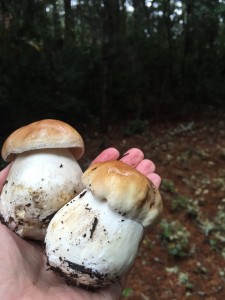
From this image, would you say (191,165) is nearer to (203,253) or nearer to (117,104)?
(203,253)

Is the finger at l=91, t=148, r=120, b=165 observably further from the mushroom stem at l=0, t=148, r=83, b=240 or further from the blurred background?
the blurred background

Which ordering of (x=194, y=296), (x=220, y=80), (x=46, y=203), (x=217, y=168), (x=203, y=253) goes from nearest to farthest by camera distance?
1. (x=46, y=203)
2. (x=194, y=296)
3. (x=203, y=253)
4. (x=217, y=168)
5. (x=220, y=80)

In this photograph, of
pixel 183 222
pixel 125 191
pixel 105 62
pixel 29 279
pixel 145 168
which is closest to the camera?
pixel 125 191

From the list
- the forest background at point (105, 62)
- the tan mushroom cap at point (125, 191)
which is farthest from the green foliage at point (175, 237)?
the forest background at point (105, 62)

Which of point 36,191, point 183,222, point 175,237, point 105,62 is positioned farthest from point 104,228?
point 105,62

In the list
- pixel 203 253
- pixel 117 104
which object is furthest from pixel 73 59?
pixel 203 253

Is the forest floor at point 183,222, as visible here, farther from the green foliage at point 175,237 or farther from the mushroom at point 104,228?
the mushroom at point 104,228

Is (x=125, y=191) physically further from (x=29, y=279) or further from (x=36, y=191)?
(x=29, y=279)
